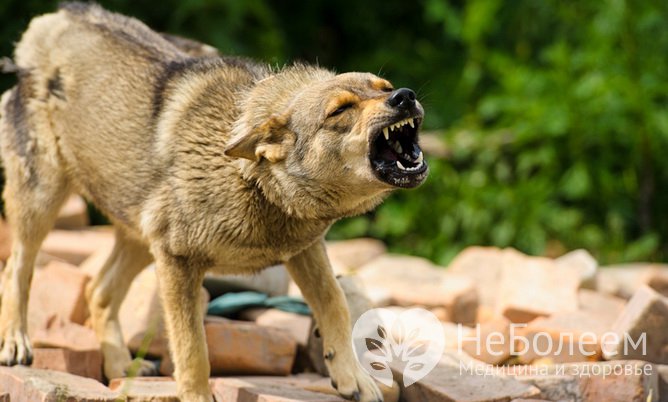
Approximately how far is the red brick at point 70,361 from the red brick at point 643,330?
2.44 m

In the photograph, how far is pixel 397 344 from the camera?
5.16 meters

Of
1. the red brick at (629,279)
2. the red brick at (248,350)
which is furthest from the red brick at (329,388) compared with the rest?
the red brick at (629,279)

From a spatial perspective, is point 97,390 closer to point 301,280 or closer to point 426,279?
point 301,280

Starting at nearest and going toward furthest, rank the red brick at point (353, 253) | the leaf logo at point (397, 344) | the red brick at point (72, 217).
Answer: the leaf logo at point (397, 344)
the red brick at point (353, 253)
the red brick at point (72, 217)

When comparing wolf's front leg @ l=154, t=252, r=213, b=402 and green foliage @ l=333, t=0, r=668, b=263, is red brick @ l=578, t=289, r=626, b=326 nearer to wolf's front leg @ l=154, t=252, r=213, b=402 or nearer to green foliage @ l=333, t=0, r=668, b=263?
green foliage @ l=333, t=0, r=668, b=263

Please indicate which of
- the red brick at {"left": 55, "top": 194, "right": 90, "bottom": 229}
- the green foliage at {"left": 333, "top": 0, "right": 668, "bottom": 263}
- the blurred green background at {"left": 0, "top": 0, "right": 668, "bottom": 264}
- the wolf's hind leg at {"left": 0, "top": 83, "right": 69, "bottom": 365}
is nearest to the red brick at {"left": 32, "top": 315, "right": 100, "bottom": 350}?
the wolf's hind leg at {"left": 0, "top": 83, "right": 69, "bottom": 365}

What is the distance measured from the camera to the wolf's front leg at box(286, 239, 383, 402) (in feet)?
15.8

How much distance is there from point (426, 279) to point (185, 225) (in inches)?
104

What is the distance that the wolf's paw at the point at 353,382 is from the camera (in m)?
4.78

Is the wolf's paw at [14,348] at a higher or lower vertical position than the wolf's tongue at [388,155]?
lower

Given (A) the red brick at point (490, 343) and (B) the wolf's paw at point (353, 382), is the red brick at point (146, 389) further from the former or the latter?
(A) the red brick at point (490, 343)

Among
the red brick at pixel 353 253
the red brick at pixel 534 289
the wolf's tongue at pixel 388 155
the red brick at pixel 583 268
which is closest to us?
the wolf's tongue at pixel 388 155

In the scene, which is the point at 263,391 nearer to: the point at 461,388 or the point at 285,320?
the point at 461,388

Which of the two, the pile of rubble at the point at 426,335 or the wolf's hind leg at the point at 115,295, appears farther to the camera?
the wolf's hind leg at the point at 115,295
